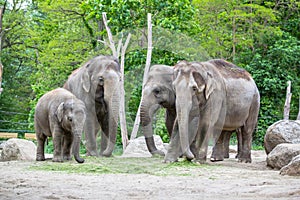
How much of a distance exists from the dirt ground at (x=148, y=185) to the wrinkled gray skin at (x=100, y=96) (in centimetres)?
193

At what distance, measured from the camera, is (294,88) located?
2142 cm

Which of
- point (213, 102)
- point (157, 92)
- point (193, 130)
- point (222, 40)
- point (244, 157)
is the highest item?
point (222, 40)

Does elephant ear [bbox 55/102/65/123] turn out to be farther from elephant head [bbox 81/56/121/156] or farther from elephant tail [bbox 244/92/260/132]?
elephant tail [bbox 244/92/260/132]

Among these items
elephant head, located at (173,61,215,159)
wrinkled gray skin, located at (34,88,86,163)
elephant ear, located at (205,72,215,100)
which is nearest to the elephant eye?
elephant head, located at (173,61,215,159)

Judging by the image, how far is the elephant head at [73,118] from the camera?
8.80 m

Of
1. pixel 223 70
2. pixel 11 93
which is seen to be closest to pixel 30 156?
pixel 223 70

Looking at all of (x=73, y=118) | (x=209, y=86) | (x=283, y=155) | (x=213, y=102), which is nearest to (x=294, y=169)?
(x=283, y=155)

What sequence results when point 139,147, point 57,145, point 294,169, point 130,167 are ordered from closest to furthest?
point 294,169, point 130,167, point 57,145, point 139,147

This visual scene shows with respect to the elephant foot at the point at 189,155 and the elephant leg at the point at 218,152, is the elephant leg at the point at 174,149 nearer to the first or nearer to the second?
the elephant foot at the point at 189,155

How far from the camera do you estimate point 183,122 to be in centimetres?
828

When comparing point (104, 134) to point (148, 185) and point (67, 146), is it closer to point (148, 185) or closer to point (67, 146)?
point (67, 146)

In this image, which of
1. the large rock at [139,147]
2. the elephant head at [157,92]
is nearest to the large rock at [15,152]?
the large rock at [139,147]

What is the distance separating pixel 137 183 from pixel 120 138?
22.3 feet

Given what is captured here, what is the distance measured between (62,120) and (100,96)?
49.2 inches
